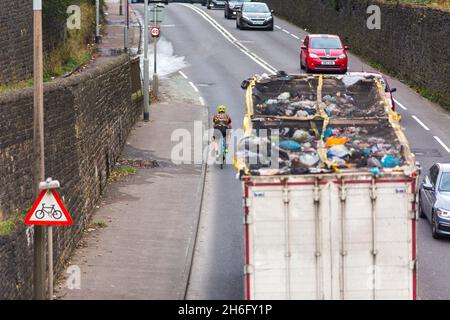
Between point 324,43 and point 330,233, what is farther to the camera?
point 324,43

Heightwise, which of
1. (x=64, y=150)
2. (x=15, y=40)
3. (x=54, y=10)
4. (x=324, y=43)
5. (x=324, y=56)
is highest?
(x=54, y=10)

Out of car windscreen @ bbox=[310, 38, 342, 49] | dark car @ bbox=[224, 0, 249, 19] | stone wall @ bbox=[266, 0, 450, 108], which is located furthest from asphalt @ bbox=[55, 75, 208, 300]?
dark car @ bbox=[224, 0, 249, 19]

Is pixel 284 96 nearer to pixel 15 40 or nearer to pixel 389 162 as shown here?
pixel 389 162

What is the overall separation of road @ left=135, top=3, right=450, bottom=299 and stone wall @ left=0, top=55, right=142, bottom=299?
2.62 meters

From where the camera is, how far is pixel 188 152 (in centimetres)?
3259

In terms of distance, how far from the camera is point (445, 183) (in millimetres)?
23484

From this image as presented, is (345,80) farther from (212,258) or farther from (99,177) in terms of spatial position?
(99,177)

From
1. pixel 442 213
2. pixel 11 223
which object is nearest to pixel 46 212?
pixel 11 223

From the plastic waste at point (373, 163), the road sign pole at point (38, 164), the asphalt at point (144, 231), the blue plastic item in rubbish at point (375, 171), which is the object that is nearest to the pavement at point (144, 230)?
the asphalt at point (144, 231)

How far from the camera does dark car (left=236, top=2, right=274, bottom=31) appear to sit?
6222 centimetres

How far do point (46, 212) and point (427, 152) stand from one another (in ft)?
61.0

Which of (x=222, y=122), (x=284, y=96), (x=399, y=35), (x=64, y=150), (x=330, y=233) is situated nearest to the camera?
(x=330, y=233)
